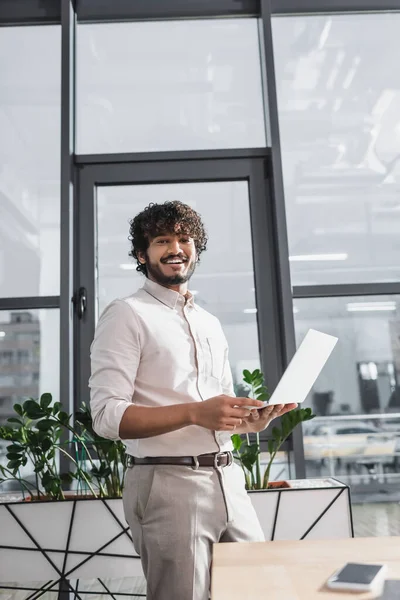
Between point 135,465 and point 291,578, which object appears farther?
point 135,465

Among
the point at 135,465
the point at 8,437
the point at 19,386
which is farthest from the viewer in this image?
the point at 19,386

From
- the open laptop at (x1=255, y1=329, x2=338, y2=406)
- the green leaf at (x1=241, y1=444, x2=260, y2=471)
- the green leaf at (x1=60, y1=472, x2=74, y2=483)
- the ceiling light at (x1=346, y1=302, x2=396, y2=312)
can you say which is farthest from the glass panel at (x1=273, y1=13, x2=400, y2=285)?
the open laptop at (x1=255, y1=329, x2=338, y2=406)

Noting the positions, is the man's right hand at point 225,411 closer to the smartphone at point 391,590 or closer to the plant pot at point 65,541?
the smartphone at point 391,590

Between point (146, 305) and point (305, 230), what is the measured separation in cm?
149

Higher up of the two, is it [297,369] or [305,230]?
[305,230]

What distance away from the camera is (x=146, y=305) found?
163 cm

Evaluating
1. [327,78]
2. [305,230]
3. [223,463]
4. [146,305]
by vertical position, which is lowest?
[223,463]

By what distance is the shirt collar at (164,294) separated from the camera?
1696 mm

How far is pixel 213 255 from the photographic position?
2857 mm

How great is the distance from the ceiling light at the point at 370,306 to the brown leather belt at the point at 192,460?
4.90 feet

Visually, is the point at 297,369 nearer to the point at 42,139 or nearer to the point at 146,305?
the point at 146,305

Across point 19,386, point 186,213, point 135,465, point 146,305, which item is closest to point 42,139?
point 19,386

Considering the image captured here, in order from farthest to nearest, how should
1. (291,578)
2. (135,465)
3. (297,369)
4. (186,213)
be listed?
(186,213) < (135,465) < (297,369) < (291,578)

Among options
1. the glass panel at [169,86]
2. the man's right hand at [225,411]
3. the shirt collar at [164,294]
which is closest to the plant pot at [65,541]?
the shirt collar at [164,294]
